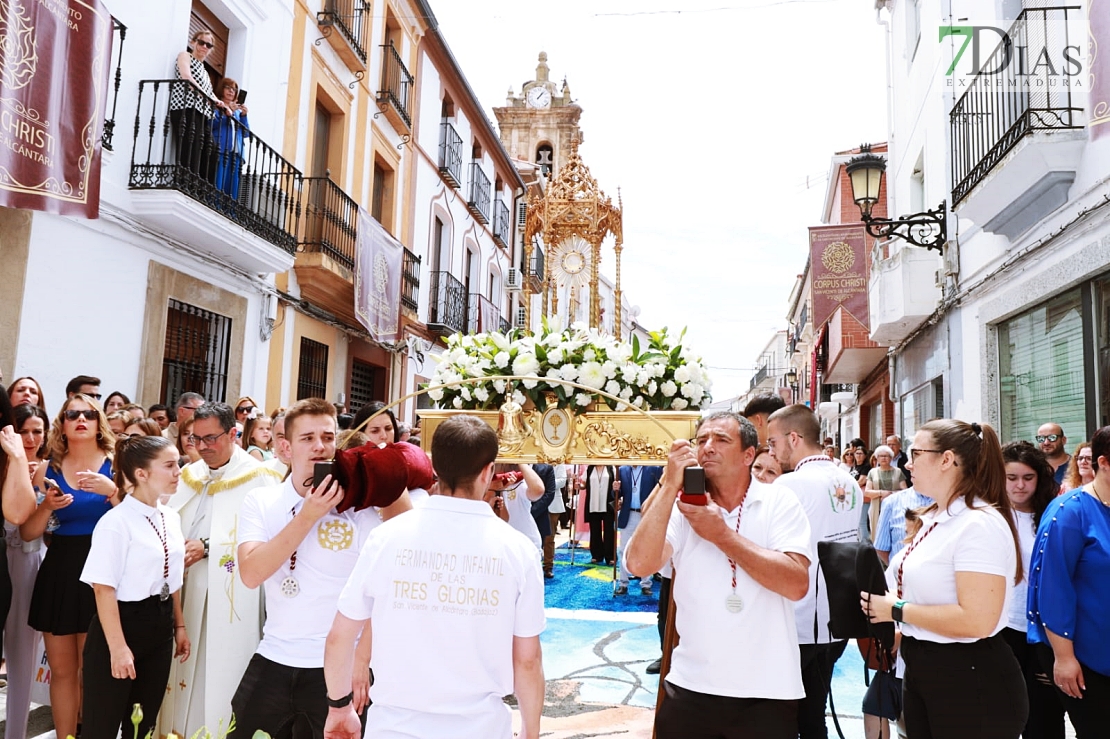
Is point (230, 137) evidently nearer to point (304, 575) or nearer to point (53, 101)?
point (53, 101)

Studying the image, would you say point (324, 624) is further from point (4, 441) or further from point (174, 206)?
point (174, 206)

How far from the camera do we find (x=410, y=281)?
573 inches

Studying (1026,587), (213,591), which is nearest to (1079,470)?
(1026,587)

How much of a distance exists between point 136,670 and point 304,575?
131 cm

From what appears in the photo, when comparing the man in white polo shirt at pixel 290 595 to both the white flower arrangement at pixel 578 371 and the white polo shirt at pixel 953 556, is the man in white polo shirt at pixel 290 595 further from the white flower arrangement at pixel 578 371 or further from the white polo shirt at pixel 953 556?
the white polo shirt at pixel 953 556

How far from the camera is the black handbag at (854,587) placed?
2.69m

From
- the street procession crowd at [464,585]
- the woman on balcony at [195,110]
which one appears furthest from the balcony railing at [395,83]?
the street procession crowd at [464,585]

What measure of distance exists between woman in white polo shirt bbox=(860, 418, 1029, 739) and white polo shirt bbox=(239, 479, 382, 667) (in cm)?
179

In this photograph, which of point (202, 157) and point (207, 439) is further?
point (202, 157)

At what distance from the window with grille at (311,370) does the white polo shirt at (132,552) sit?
7.96 m

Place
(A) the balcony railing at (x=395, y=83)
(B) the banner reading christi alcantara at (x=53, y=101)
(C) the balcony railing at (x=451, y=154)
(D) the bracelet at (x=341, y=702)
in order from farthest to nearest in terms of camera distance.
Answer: (C) the balcony railing at (x=451, y=154), (A) the balcony railing at (x=395, y=83), (B) the banner reading christi alcantara at (x=53, y=101), (D) the bracelet at (x=341, y=702)

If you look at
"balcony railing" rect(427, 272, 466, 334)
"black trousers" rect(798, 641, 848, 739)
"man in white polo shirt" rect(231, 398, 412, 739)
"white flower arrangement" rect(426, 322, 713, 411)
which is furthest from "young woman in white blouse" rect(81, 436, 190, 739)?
"balcony railing" rect(427, 272, 466, 334)

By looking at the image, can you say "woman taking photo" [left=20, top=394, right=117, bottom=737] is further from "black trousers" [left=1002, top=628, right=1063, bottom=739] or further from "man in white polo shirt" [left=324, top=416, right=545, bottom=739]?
"black trousers" [left=1002, top=628, right=1063, bottom=739]

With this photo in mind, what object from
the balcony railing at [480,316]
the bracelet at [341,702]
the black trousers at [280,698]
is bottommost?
the black trousers at [280,698]
